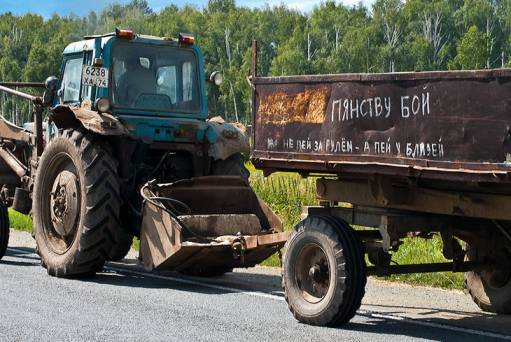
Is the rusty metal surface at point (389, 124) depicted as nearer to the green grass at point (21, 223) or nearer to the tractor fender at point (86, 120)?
the tractor fender at point (86, 120)

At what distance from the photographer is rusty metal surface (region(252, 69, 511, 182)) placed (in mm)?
6764

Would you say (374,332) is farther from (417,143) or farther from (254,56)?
(254,56)

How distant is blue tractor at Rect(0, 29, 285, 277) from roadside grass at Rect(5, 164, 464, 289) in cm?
179

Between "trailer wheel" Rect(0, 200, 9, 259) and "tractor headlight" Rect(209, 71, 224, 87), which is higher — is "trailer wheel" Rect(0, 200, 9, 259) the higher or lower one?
the lower one

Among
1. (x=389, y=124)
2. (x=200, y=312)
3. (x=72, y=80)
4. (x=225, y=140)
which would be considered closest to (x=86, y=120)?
(x=72, y=80)

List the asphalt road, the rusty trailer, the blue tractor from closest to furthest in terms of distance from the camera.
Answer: the rusty trailer < the asphalt road < the blue tractor

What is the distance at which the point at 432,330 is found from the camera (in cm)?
805

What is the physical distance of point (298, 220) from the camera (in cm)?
1644

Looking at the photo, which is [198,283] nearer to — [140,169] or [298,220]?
[140,169]

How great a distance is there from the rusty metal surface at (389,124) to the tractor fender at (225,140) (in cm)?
263

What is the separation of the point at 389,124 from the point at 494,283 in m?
2.31

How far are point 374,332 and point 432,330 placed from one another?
0.52 m

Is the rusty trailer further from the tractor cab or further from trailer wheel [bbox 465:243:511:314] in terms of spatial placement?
the tractor cab

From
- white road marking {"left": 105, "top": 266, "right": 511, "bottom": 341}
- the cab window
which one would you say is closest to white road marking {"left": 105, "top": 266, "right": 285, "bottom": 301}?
white road marking {"left": 105, "top": 266, "right": 511, "bottom": 341}
